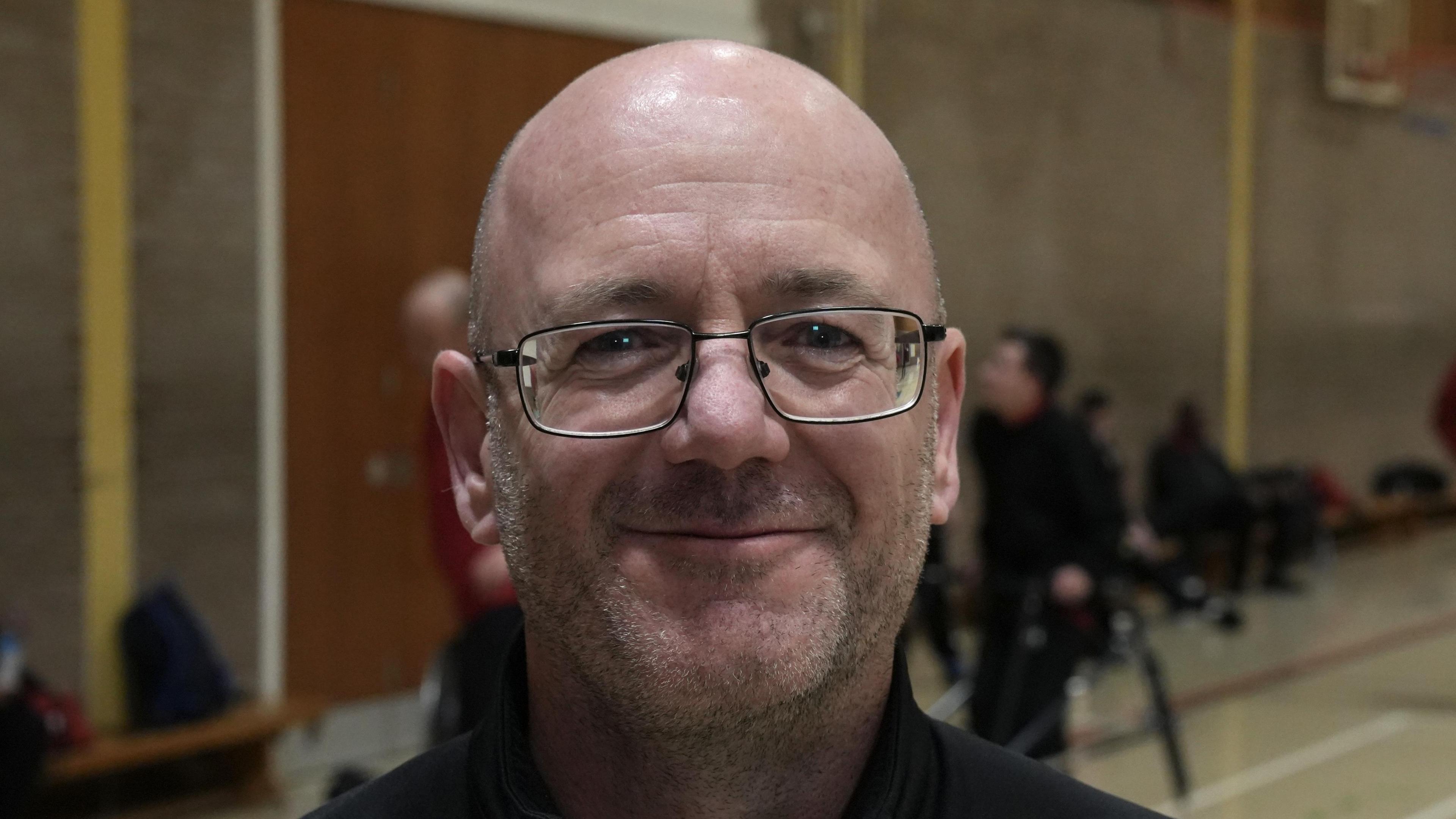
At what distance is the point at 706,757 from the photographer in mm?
1356

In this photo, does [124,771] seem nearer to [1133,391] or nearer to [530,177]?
[530,177]

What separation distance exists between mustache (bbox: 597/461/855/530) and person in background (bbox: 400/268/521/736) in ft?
7.30

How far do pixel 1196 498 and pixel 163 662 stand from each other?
7302 millimetres

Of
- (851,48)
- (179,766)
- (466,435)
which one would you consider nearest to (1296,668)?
(851,48)

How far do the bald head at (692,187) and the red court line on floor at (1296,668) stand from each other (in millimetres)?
5426

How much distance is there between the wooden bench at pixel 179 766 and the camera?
5.48m

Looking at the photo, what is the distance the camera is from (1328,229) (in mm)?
12781

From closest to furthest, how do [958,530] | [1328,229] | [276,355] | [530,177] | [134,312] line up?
[530,177]
[134,312]
[276,355]
[958,530]
[1328,229]

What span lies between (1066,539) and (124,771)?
3777 mm

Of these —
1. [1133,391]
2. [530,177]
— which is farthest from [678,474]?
[1133,391]

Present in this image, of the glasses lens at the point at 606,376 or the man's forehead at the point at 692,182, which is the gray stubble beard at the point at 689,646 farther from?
the man's forehead at the point at 692,182

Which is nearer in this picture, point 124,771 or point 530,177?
point 530,177

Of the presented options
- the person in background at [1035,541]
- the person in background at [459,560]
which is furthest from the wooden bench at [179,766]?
the person in background at [1035,541]

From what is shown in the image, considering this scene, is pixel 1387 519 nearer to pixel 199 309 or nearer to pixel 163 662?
pixel 199 309
